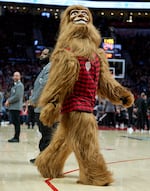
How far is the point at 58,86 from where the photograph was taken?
5125 millimetres

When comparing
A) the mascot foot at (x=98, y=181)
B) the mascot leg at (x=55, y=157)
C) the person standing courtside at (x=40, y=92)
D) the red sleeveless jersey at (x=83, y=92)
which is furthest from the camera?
the person standing courtside at (x=40, y=92)

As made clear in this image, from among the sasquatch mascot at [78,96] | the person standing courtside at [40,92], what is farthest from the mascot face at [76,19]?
the person standing courtside at [40,92]

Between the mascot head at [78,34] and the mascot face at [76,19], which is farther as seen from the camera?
the mascot face at [76,19]

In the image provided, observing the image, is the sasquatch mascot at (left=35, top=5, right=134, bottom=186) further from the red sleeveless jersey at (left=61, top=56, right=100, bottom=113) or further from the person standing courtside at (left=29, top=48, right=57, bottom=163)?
the person standing courtside at (left=29, top=48, right=57, bottom=163)

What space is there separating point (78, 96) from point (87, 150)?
619mm

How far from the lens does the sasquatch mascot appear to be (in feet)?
16.8

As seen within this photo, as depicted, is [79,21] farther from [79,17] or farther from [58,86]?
[58,86]

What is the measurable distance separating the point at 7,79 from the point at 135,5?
9740 millimetres

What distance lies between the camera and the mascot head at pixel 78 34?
212 inches

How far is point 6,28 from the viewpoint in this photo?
128 ft

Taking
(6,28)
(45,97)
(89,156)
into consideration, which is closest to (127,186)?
(89,156)

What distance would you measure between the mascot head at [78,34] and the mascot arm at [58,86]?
0.66ft

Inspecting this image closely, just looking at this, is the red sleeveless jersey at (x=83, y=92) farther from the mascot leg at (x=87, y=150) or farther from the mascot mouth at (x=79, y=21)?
the mascot mouth at (x=79, y=21)

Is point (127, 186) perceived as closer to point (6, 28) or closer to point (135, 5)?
point (135, 5)
